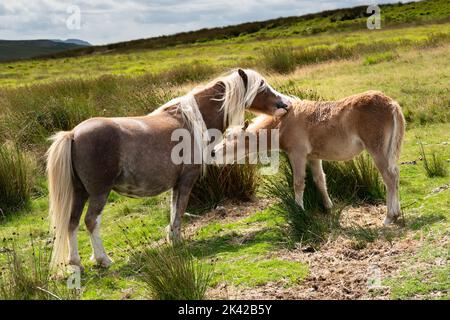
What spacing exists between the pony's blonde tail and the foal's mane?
5.09 ft

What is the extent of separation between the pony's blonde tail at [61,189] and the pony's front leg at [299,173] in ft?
9.08

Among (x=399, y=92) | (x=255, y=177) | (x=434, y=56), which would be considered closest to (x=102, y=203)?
(x=255, y=177)

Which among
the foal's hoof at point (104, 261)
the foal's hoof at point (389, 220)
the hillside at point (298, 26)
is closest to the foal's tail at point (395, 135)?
the foal's hoof at point (389, 220)

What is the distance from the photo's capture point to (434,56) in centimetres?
2184

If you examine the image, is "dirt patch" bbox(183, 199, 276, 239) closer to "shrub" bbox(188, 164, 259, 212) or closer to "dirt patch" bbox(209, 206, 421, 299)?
"shrub" bbox(188, 164, 259, 212)

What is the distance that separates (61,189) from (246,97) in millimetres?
2574

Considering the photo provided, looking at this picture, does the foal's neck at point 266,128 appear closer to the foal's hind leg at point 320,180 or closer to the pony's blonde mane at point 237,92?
the pony's blonde mane at point 237,92

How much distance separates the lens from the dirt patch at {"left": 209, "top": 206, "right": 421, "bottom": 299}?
529cm

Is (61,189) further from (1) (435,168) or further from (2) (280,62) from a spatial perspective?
(2) (280,62)

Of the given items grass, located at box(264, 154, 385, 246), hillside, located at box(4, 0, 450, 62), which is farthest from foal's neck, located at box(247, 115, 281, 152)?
hillside, located at box(4, 0, 450, 62)

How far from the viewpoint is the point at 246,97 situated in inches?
296

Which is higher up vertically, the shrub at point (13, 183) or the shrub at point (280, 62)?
the shrub at point (280, 62)

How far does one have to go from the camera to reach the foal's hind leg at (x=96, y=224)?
649cm
